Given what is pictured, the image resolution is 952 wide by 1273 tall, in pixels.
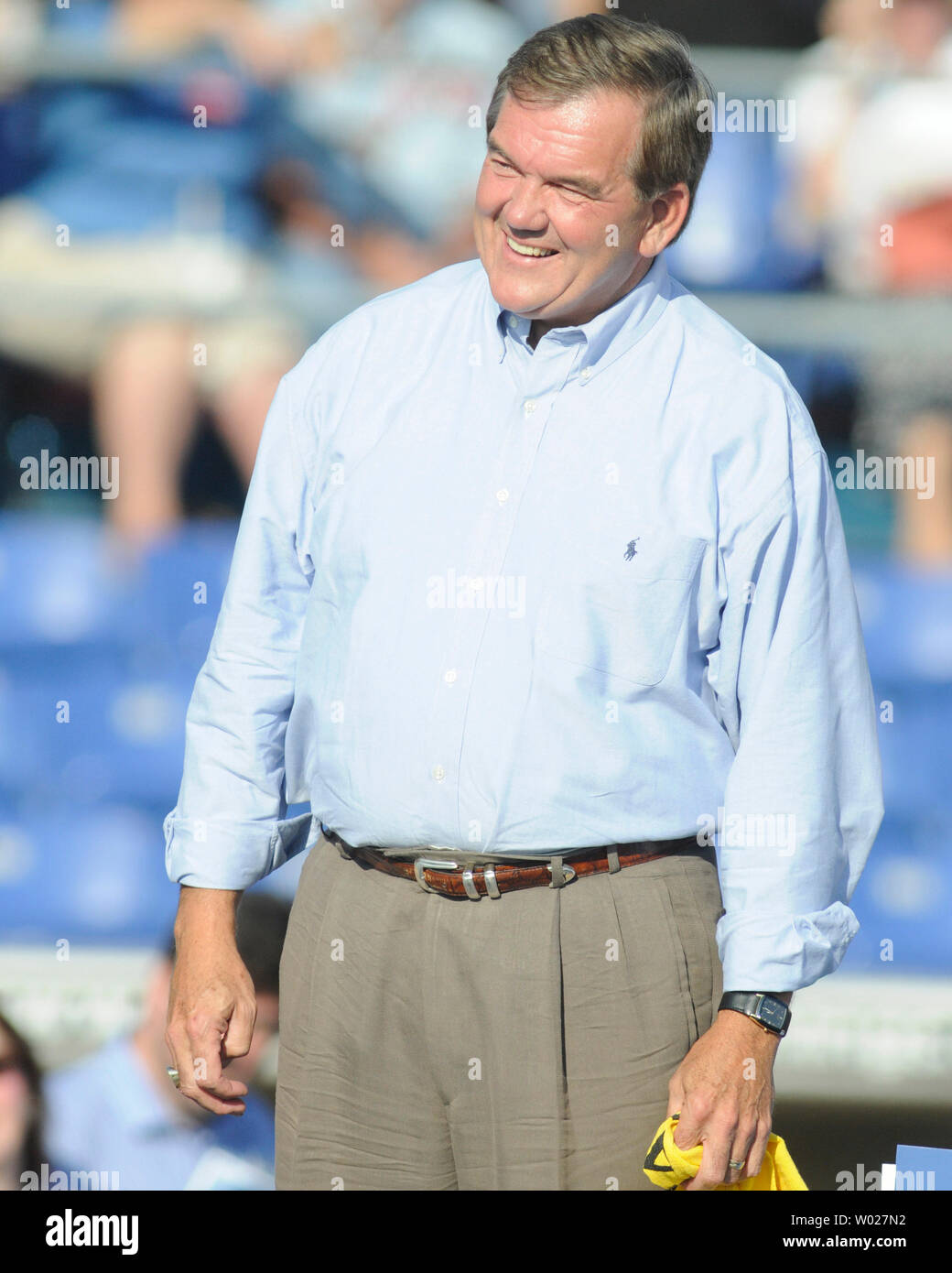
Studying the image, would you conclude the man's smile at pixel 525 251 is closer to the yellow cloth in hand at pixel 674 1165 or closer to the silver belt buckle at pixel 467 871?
the silver belt buckle at pixel 467 871

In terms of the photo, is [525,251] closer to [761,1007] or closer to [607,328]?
[607,328]

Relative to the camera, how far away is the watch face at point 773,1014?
4.33ft

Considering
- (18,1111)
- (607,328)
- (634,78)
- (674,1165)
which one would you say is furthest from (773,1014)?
(18,1111)

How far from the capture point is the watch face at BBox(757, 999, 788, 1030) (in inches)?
51.9

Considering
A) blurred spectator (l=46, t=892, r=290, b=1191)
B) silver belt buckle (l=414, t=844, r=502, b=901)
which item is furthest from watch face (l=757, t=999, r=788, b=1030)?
blurred spectator (l=46, t=892, r=290, b=1191)

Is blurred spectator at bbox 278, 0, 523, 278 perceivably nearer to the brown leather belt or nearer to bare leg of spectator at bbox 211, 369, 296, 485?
bare leg of spectator at bbox 211, 369, 296, 485

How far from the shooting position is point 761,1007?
1.32 meters

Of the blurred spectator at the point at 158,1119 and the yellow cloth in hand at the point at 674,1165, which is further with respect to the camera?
the blurred spectator at the point at 158,1119

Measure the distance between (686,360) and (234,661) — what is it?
52 centimetres

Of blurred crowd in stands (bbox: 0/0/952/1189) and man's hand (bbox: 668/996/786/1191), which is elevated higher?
blurred crowd in stands (bbox: 0/0/952/1189)

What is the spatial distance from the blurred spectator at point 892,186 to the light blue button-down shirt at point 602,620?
4.64ft

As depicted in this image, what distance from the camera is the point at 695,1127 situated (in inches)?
50.6

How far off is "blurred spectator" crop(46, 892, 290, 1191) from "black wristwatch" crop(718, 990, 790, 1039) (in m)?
1.18

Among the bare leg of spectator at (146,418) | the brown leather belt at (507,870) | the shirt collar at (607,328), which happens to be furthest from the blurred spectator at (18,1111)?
the shirt collar at (607,328)
